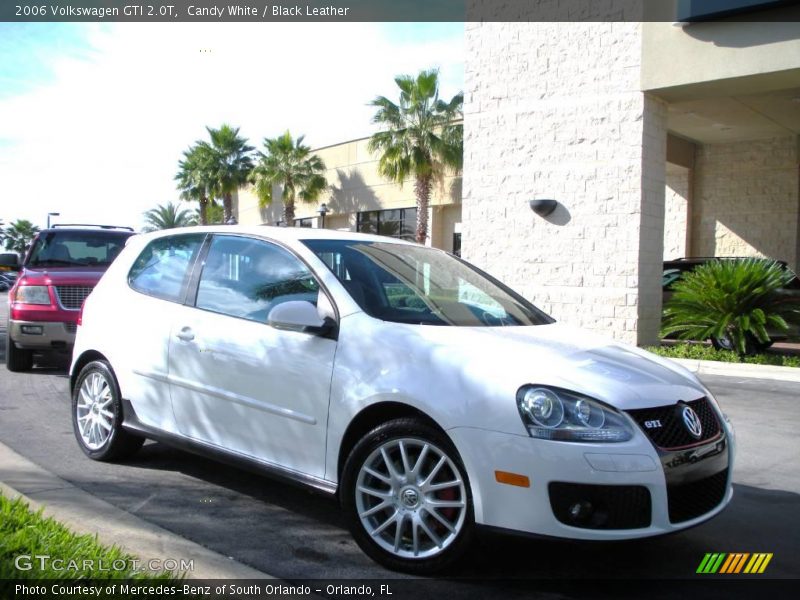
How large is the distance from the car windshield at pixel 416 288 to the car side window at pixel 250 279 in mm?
187

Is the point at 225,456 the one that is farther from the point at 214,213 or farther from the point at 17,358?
the point at 214,213

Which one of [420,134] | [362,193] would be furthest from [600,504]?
[362,193]

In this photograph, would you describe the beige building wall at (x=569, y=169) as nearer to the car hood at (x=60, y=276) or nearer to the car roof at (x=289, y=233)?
the car hood at (x=60, y=276)

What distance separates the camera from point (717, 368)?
10.9 metres

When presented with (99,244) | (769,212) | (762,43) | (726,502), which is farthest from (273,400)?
(769,212)

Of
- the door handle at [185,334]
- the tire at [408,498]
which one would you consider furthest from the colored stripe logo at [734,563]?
the door handle at [185,334]

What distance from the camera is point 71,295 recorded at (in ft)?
31.0

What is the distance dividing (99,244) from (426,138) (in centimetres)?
1926

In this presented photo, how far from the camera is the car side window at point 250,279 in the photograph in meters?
A: 4.25

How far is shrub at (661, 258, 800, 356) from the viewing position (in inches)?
446

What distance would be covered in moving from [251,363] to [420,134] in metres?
25.0

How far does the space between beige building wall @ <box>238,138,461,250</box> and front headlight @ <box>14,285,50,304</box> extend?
69.0 feet

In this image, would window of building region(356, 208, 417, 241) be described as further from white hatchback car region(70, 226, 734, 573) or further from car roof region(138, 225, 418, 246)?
white hatchback car region(70, 226, 734, 573)

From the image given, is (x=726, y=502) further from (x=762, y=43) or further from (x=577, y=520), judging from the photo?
→ (x=762, y=43)
